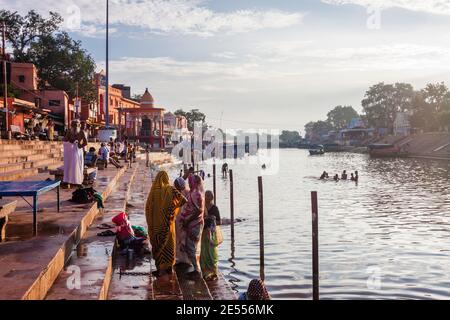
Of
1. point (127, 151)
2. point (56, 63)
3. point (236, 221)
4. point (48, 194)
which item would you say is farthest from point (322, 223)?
point (56, 63)

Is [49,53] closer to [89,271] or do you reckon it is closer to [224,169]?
[224,169]

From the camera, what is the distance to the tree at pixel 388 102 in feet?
411

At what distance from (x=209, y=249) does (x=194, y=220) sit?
2.58ft

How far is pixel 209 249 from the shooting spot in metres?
8.84

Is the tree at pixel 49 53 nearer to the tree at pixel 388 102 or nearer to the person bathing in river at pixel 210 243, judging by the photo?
the person bathing in river at pixel 210 243

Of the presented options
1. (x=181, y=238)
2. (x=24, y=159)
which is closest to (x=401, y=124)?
(x=24, y=159)

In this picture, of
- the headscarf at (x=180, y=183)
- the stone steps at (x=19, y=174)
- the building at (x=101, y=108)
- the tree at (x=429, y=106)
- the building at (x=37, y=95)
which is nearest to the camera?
the headscarf at (x=180, y=183)

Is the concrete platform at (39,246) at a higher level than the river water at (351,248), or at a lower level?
higher

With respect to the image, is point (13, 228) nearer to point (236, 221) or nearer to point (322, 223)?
point (236, 221)

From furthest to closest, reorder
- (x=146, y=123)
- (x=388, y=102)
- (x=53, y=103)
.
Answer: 1. (x=388, y=102)
2. (x=146, y=123)
3. (x=53, y=103)

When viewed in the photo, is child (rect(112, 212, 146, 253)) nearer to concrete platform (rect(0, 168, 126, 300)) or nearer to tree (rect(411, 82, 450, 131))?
concrete platform (rect(0, 168, 126, 300))

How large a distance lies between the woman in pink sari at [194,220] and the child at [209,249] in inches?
10.4

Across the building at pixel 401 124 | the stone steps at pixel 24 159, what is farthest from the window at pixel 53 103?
the building at pixel 401 124

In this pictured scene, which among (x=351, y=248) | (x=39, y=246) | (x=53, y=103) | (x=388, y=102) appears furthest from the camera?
(x=388, y=102)
